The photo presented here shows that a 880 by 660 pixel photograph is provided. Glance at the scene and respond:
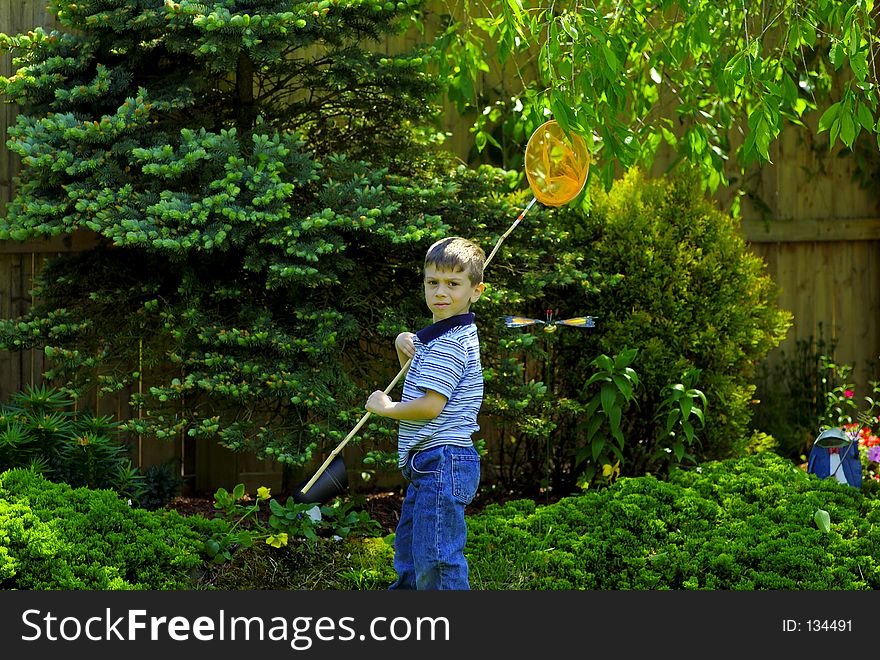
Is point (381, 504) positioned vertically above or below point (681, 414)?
below

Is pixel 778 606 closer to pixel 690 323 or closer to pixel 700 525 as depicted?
pixel 700 525

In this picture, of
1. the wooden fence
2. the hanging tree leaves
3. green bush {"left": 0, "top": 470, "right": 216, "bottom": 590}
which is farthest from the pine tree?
the wooden fence

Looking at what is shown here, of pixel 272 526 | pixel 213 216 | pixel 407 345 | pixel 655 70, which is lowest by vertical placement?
pixel 272 526

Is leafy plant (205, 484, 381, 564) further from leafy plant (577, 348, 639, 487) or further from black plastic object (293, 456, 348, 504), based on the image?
leafy plant (577, 348, 639, 487)

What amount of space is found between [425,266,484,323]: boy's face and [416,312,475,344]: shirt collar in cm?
2

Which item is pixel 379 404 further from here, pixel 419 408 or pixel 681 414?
pixel 681 414

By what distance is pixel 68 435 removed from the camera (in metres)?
4.53

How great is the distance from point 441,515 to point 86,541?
4.49 feet

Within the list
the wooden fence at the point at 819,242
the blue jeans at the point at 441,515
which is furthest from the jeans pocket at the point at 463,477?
the wooden fence at the point at 819,242

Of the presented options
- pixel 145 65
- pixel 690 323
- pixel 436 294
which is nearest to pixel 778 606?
pixel 436 294

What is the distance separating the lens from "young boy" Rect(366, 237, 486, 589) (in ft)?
10.9

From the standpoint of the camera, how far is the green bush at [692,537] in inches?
156

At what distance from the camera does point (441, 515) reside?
11.0ft

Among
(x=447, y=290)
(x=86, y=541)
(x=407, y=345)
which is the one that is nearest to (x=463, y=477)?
(x=407, y=345)
